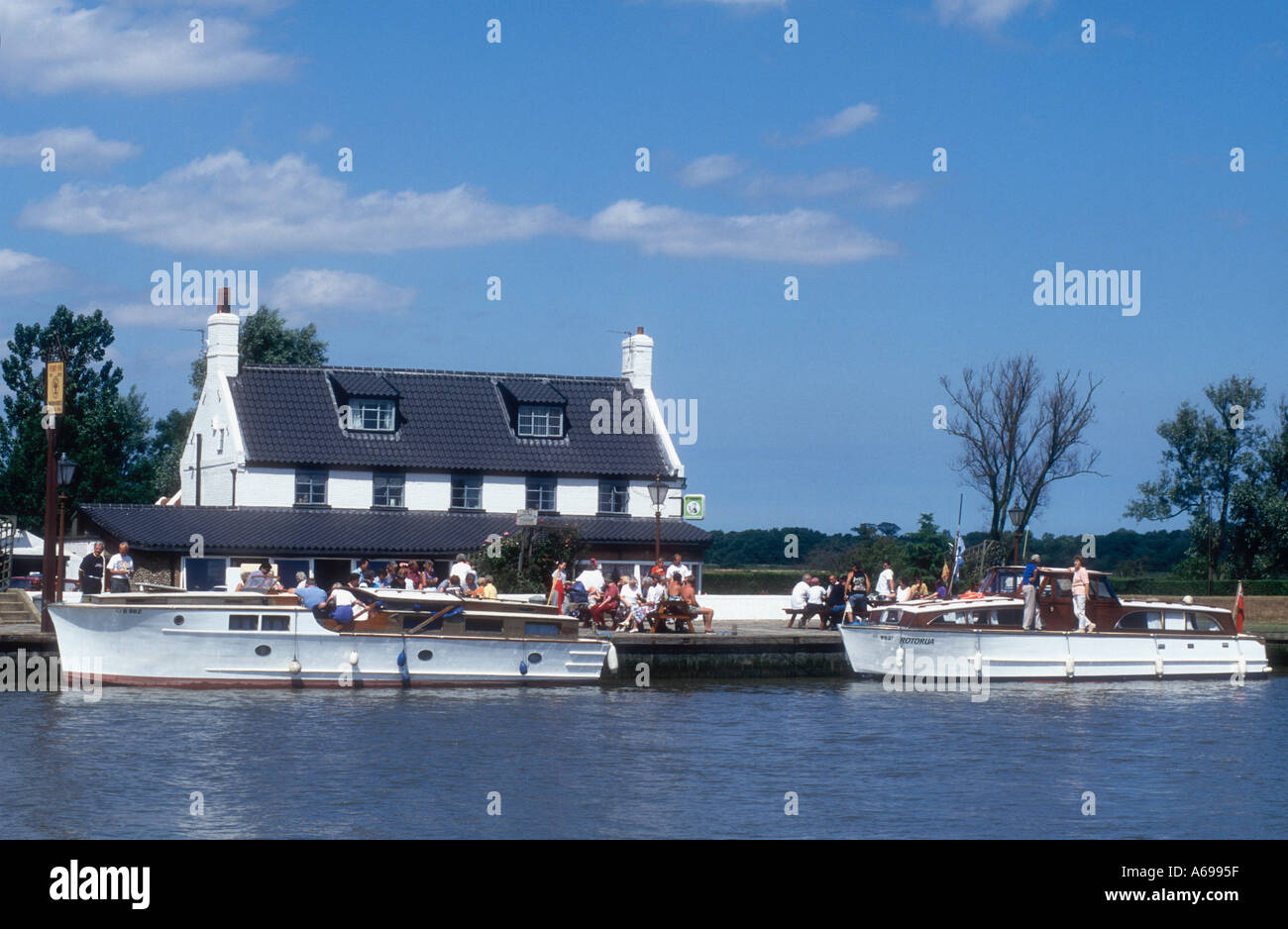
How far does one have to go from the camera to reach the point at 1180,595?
59062 mm

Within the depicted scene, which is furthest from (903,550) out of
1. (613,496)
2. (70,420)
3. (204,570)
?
(70,420)

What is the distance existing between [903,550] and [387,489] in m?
17.7

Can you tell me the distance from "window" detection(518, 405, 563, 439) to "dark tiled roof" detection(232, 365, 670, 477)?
28 centimetres

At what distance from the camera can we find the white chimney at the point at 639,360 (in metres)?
58.8

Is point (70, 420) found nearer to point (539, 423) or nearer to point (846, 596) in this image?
point (539, 423)

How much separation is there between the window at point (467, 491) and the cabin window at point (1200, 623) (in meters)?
25.3

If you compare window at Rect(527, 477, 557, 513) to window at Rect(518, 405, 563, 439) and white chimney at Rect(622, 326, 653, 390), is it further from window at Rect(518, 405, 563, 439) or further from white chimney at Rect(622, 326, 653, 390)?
white chimney at Rect(622, 326, 653, 390)

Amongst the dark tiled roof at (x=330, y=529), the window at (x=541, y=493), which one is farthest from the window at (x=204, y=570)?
the window at (x=541, y=493)

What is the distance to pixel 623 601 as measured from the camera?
37.5 metres

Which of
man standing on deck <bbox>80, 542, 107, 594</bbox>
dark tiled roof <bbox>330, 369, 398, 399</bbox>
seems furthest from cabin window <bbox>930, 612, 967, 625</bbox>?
dark tiled roof <bbox>330, 369, 398, 399</bbox>

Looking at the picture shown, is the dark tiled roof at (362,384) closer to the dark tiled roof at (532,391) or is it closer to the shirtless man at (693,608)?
the dark tiled roof at (532,391)

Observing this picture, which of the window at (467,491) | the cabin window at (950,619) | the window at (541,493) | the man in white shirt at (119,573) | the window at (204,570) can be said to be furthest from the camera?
the window at (541,493)
